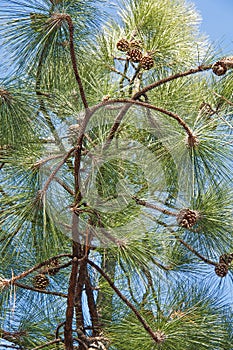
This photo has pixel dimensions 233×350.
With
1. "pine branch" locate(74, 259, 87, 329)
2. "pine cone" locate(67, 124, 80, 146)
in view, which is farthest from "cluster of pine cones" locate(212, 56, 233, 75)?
"pine branch" locate(74, 259, 87, 329)

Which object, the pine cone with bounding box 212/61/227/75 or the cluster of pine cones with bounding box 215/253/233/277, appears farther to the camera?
the cluster of pine cones with bounding box 215/253/233/277

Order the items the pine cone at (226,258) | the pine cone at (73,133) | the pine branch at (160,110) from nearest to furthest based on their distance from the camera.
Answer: the pine branch at (160,110)
the pine cone at (73,133)
the pine cone at (226,258)

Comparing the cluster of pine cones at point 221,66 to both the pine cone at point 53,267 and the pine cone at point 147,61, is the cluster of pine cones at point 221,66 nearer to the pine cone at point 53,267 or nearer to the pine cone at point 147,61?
the pine cone at point 147,61

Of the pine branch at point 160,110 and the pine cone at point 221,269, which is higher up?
the pine branch at point 160,110

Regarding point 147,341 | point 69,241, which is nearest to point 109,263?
point 69,241

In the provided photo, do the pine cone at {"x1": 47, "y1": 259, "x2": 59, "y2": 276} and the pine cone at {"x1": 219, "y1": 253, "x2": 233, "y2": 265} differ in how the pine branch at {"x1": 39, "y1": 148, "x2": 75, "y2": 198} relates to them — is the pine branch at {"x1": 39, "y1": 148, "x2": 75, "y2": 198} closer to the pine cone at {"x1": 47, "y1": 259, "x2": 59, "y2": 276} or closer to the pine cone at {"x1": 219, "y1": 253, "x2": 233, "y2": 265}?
the pine cone at {"x1": 47, "y1": 259, "x2": 59, "y2": 276}

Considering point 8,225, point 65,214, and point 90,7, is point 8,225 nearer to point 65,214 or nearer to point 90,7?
point 65,214

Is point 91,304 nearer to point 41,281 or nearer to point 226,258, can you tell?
point 41,281

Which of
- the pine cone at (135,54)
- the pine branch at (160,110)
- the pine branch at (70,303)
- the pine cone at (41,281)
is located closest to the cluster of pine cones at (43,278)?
the pine cone at (41,281)
